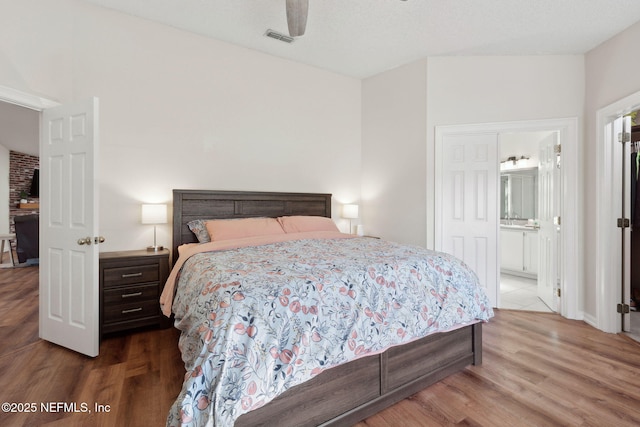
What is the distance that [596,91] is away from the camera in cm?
333

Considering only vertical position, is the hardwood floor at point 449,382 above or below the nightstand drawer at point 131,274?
below

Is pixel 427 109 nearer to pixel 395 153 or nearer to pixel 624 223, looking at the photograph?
pixel 395 153

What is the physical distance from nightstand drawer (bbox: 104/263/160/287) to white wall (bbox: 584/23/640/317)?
4.43 meters

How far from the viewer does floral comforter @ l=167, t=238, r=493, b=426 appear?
53.3 inches

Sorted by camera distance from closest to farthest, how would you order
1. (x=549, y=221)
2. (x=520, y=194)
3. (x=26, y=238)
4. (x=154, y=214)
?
(x=154, y=214) < (x=549, y=221) < (x=520, y=194) < (x=26, y=238)

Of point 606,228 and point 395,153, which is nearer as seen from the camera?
point 606,228

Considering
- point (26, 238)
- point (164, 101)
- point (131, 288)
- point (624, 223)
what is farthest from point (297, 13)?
point (26, 238)

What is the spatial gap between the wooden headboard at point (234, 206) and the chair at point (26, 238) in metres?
4.65

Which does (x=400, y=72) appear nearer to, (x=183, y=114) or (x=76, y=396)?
→ (x=183, y=114)

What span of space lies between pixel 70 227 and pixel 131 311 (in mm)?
917

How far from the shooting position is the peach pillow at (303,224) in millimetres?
3771

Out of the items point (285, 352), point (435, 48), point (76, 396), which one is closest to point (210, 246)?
point (76, 396)

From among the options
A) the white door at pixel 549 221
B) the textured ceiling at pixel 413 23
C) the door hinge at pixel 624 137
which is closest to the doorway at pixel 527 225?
the white door at pixel 549 221

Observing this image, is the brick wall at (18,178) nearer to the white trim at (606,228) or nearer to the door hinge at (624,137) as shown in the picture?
the white trim at (606,228)
